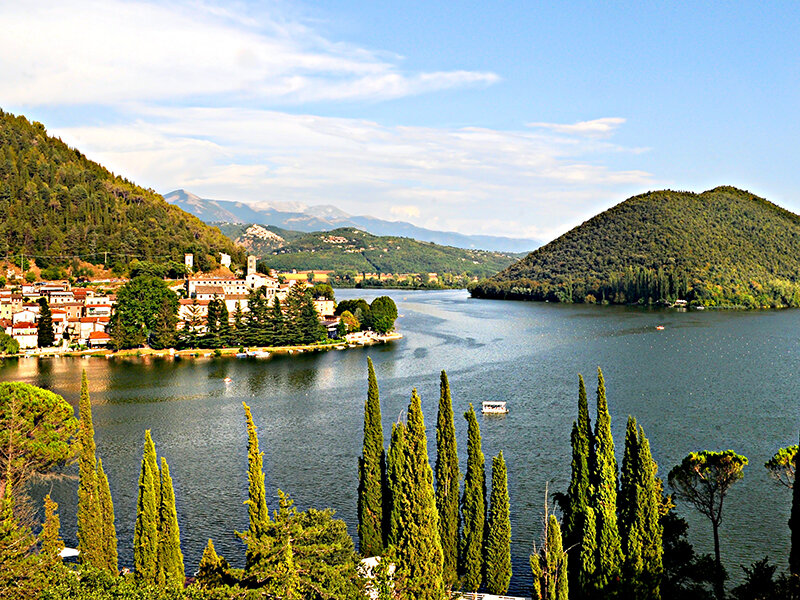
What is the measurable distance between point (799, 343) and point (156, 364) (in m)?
53.3

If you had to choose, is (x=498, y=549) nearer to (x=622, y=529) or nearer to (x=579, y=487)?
(x=579, y=487)

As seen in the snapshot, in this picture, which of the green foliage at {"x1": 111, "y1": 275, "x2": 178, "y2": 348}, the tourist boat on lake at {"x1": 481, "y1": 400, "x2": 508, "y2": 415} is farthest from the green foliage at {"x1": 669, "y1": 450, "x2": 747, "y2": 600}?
the green foliage at {"x1": 111, "y1": 275, "x2": 178, "y2": 348}

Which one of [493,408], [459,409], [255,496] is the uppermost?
[255,496]

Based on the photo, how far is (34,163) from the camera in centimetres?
10306

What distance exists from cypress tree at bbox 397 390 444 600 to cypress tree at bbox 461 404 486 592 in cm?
244

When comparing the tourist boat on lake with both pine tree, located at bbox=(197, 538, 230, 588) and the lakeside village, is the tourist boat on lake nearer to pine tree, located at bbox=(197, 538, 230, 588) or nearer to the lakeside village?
pine tree, located at bbox=(197, 538, 230, 588)

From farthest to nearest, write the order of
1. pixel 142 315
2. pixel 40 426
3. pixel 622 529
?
pixel 142 315
pixel 40 426
pixel 622 529

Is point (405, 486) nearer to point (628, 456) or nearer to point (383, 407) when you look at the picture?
point (628, 456)

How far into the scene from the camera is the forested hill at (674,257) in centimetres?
10394

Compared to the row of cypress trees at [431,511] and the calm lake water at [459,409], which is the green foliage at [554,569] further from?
the calm lake water at [459,409]

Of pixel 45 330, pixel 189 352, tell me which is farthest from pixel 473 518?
pixel 45 330

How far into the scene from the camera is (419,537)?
14.1m

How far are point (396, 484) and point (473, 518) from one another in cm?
202

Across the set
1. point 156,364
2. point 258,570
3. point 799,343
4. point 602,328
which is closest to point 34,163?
point 156,364
